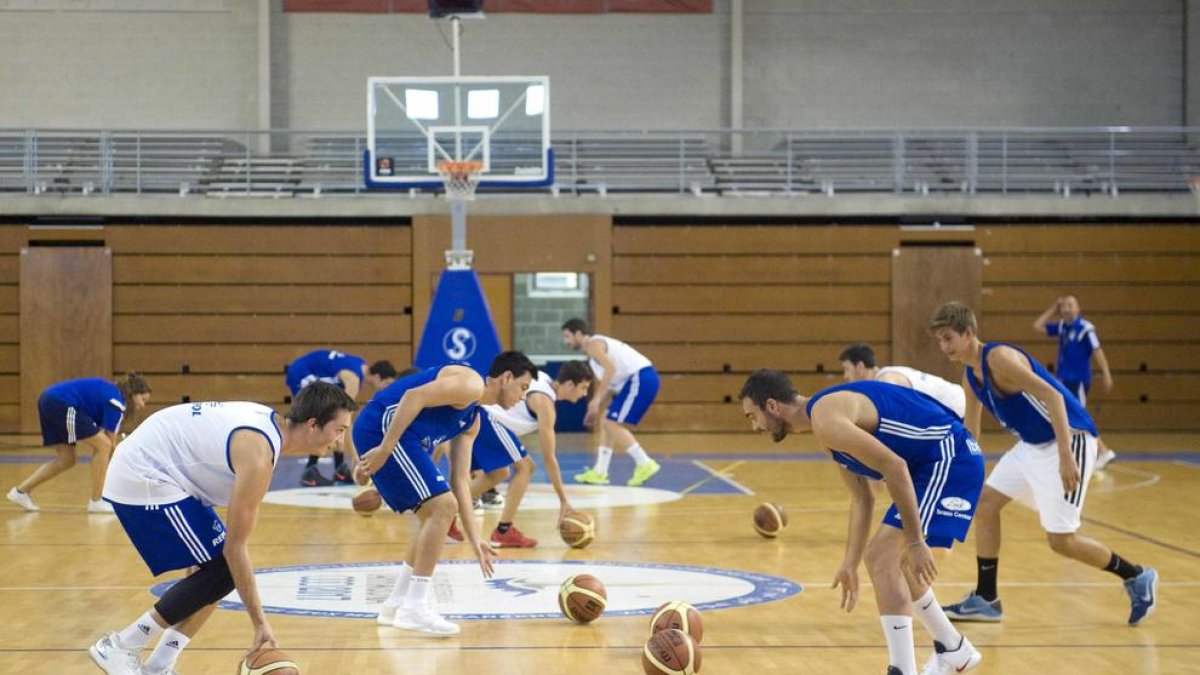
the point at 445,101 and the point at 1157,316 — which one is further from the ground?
the point at 445,101

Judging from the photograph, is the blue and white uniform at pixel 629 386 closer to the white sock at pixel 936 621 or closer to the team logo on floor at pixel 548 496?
the team logo on floor at pixel 548 496

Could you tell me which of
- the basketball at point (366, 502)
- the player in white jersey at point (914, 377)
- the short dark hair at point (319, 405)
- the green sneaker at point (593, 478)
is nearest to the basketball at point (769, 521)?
the player in white jersey at point (914, 377)

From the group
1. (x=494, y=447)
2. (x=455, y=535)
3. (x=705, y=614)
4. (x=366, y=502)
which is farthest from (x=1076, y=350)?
(x=705, y=614)

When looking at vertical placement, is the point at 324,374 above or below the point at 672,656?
above

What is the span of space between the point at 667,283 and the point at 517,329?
248cm

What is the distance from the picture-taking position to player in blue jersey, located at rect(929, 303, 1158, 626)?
764 cm

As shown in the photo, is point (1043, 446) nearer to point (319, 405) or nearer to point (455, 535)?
point (319, 405)

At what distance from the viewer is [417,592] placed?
7.67 meters

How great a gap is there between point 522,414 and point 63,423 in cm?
392

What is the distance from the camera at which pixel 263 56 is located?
24219 mm

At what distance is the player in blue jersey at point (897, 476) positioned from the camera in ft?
19.4

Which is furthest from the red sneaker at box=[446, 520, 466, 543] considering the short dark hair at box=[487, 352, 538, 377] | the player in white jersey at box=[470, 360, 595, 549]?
the short dark hair at box=[487, 352, 538, 377]

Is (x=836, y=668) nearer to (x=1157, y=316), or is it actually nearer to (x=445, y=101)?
(x=445, y=101)

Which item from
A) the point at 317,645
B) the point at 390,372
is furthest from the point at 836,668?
the point at 390,372
